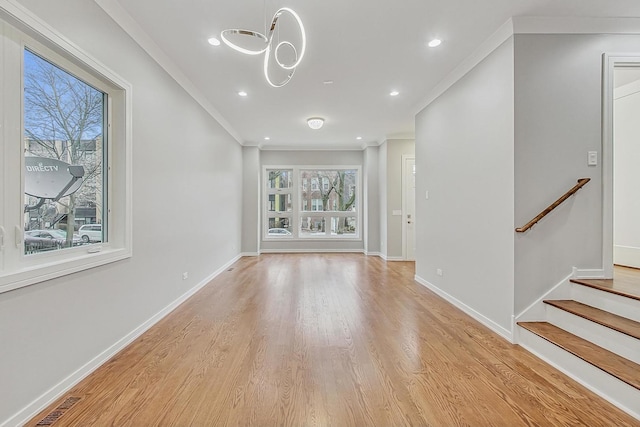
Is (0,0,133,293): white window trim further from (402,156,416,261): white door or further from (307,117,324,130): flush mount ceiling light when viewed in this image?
(402,156,416,261): white door

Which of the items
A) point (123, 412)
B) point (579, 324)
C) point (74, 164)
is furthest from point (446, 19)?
point (123, 412)

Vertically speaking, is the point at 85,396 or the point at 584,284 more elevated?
the point at 584,284

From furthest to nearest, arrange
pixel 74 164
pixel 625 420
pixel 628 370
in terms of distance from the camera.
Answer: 1. pixel 74 164
2. pixel 628 370
3. pixel 625 420

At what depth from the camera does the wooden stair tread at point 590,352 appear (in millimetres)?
1814

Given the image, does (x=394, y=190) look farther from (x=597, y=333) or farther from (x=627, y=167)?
(x=597, y=333)

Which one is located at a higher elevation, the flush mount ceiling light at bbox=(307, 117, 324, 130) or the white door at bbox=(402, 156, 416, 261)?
the flush mount ceiling light at bbox=(307, 117, 324, 130)

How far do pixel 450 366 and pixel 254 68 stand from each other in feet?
11.8

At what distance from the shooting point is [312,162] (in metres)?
7.95

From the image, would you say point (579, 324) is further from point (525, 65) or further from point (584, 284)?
point (525, 65)

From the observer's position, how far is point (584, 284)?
2.51m

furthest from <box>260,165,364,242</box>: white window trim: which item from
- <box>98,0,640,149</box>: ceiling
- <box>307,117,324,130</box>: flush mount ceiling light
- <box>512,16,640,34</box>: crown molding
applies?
<box>512,16,640,34</box>: crown molding

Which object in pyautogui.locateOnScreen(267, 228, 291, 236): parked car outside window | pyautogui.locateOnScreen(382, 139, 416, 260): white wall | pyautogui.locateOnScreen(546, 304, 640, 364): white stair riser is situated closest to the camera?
pyautogui.locateOnScreen(546, 304, 640, 364): white stair riser

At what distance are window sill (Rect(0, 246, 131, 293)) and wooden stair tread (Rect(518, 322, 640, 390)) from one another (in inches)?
138

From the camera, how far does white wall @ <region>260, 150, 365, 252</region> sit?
7930 millimetres
